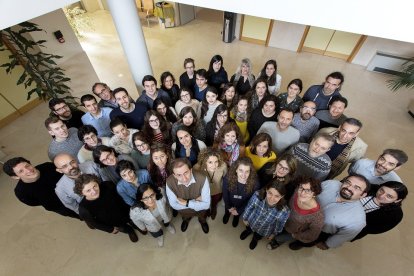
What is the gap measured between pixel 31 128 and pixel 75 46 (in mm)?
2188

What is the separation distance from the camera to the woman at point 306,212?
178cm

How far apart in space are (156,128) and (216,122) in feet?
2.50

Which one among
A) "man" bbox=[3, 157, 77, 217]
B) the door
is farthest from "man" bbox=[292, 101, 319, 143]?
the door

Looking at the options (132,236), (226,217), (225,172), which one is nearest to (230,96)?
(225,172)

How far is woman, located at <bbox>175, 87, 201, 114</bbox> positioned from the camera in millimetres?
2844


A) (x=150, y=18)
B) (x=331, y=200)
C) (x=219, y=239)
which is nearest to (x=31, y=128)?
(x=219, y=239)

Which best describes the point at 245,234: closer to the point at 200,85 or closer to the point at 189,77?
the point at 200,85

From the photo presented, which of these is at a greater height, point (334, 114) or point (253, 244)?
point (334, 114)

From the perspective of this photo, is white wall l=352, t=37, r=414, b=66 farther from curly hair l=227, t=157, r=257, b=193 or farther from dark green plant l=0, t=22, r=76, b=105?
dark green plant l=0, t=22, r=76, b=105

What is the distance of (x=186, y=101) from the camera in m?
2.93

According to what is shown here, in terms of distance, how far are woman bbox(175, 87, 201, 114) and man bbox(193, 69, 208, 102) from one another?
0.23 metres

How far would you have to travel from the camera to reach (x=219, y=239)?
2.80 metres

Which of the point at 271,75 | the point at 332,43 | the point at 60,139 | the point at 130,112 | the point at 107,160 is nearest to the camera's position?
the point at 107,160

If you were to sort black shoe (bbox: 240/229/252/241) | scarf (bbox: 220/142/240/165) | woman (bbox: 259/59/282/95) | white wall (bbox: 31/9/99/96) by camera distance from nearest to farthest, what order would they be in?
scarf (bbox: 220/142/240/165) → black shoe (bbox: 240/229/252/241) → woman (bbox: 259/59/282/95) → white wall (bbox: 31/9/99/96)
